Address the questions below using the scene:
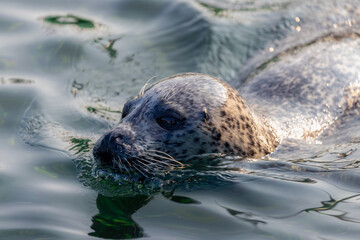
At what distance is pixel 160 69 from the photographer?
25.8ft

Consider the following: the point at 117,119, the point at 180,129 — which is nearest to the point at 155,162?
the point at 180,129

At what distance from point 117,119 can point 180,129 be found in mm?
1652

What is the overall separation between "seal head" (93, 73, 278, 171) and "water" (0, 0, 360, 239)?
151mm

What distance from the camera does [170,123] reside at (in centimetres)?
519

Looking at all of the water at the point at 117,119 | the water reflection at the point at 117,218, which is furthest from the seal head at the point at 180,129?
the water reflection at the point at 117,218

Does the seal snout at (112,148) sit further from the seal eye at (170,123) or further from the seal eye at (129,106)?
the seal eye at (129,106)

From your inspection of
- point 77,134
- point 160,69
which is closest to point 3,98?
point 77,134

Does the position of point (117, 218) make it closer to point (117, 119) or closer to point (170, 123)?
point (170, 123)

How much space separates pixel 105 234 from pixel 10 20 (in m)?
5.18

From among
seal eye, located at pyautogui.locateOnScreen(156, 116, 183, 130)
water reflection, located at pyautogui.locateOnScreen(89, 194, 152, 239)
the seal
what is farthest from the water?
seal eye, located at pyautogui.locateOnScreen(156, 116, 183, 130)

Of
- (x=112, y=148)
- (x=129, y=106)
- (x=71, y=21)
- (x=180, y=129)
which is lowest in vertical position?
(x=112, y=148)

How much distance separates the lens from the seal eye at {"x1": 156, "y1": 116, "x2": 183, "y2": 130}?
204 inches

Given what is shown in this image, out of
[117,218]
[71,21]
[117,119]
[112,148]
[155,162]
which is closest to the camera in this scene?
[117,218]

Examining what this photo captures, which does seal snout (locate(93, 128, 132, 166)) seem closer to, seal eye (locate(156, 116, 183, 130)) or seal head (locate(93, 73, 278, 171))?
seal head (locate(93, 73, 278, 171))
